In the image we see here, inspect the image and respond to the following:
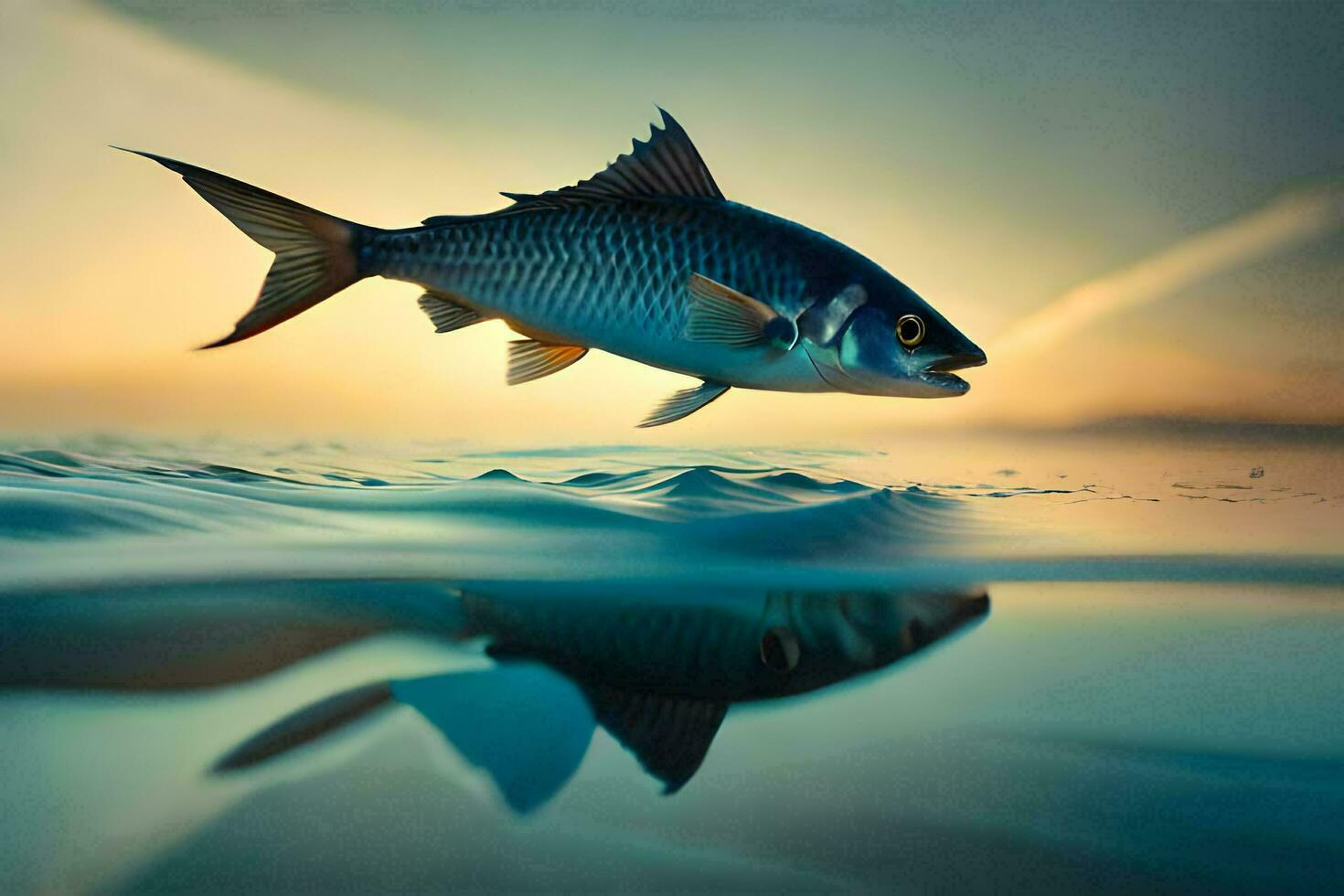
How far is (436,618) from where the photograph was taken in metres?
1.35

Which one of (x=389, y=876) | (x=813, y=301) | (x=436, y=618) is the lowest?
(x=389, y=876)

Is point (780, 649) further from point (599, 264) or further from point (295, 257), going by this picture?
point (295, 257)

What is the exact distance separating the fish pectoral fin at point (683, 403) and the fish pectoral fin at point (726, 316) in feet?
0.37

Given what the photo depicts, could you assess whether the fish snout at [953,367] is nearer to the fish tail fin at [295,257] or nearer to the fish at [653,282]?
the fish at [653,282]

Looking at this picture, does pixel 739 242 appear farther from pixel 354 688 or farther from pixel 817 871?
pixel 817 871

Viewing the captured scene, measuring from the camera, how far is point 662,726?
0.99 meters

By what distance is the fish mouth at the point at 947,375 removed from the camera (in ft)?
4.90

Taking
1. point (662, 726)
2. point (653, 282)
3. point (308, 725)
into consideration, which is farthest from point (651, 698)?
point (653, 282)

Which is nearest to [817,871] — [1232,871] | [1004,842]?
[1004,842]

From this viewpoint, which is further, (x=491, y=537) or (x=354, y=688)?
(x=491, y=537)

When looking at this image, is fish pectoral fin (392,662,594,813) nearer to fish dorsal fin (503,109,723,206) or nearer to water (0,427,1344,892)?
water (0,427,1344,892)

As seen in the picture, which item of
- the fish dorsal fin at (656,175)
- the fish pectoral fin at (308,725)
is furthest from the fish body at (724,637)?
the fish dorsal fin at (656,175)

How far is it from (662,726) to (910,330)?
756mm

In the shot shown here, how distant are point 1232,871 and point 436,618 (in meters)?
0.93
